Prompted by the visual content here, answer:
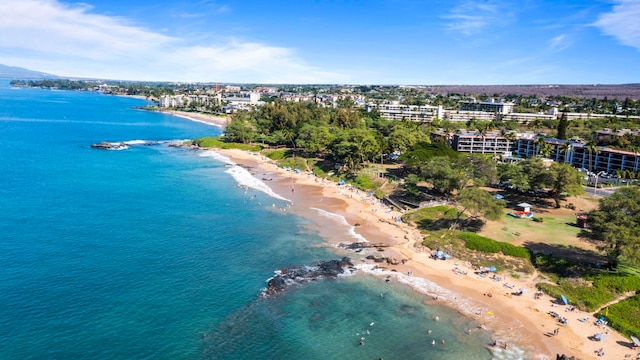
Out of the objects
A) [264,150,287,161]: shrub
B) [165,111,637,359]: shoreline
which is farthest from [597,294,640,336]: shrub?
[264,150,287,161]: shrub

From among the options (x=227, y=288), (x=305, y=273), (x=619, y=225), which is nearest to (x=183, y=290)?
(x=227, y=288)

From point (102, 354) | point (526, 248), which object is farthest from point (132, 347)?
point (526, 248)

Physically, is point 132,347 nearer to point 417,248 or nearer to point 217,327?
point 217,327

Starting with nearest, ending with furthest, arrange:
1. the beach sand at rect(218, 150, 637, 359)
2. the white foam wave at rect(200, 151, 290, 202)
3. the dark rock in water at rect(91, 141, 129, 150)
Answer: the beach sand at rect(218, 150, 637, 359)
the white foam wave at rect(200, 151, 290, 202)
the dark rock in water at rect(91, 141, 129, 150)

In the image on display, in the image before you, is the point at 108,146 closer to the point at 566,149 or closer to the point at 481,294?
the point at 481,294

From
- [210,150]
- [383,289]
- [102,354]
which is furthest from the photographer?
[210,150]

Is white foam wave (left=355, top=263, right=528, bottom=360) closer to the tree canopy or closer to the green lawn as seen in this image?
the green lawn
